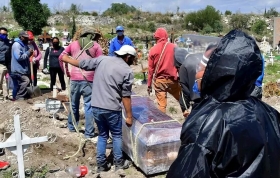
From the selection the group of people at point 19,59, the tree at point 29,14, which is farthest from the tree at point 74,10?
the group of people at point 19,59

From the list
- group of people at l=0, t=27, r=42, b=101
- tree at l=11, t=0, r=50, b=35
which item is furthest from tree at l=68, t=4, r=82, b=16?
group of people at l=0, t=27, r=42, b=101

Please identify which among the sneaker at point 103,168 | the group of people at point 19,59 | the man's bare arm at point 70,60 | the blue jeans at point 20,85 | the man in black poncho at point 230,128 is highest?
the man in black poncho at point 230,128

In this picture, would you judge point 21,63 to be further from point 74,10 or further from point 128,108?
point 74,10

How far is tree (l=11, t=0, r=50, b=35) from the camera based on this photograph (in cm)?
3041

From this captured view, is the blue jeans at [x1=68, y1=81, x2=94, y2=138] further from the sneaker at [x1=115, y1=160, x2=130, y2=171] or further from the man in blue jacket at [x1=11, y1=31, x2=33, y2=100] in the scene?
the man in blue jacket at [x1=11, y1=31, x2=33, y2=100]

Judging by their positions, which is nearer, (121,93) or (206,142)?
(206,142)

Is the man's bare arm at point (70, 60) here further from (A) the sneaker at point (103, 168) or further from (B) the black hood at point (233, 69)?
(B) the black hood at point (233, 69)

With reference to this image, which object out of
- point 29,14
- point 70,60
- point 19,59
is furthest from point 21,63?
point 29,14

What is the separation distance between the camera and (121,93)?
4.52 m

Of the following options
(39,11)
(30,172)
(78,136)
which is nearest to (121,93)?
(30,172)

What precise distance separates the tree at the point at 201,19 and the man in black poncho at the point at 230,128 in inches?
1384

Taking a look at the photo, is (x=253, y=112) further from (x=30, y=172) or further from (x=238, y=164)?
(x=30, y=172)

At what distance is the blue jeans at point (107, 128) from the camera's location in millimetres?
4523

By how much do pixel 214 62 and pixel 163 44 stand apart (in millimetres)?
4359
